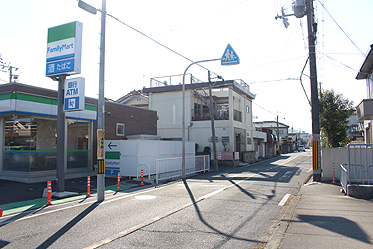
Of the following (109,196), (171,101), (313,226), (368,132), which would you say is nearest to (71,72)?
(109,196)

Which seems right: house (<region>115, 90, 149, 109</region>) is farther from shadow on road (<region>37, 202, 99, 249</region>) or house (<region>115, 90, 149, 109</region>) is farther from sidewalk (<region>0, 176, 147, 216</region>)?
shadow on road (<region>37, 202, 99, 249</region>)

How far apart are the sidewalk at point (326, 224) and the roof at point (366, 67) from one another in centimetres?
942

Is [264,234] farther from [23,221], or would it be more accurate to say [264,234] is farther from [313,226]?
[23,221]

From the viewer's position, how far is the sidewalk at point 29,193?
9016 mm

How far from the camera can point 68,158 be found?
15.7m

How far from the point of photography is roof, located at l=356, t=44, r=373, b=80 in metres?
15.2

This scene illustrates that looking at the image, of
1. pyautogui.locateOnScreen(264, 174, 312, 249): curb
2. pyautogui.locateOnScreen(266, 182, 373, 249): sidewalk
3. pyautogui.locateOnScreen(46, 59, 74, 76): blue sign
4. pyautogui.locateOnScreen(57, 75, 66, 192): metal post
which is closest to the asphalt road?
pyautogui.locateOnScreen(264, 174, 312, 249): curb

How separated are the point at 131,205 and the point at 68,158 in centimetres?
817

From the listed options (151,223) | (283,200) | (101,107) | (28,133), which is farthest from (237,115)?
(151,223)

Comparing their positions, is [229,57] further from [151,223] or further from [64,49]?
[151,223]

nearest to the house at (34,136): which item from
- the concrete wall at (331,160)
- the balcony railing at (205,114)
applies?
the concrete wall at (331,160)

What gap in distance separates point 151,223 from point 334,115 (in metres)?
14.3

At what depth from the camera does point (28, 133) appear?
14.2 metres

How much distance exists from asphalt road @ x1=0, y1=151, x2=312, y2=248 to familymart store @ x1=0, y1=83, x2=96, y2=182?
19.1 feet
